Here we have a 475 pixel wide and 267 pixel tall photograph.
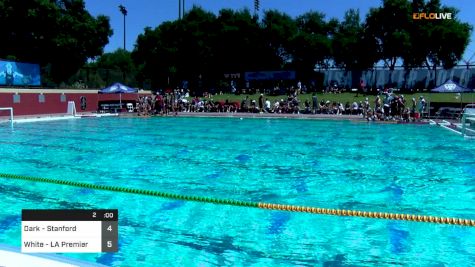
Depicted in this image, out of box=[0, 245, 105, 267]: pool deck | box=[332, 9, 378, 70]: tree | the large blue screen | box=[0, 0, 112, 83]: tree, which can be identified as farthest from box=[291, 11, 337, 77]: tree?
box=[0, 245, 105, 267]: pool deck

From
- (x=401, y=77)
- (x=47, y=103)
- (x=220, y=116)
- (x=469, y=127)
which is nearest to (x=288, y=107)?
(x=220, y=116)

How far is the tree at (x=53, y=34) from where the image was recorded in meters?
39.8

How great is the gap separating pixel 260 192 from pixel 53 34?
38373 mm

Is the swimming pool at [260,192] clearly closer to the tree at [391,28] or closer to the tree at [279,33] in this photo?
the tree at [391,28]

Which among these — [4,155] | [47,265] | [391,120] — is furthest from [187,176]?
[391,120]

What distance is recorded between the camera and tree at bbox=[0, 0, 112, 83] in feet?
131

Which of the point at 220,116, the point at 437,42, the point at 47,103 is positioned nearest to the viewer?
the point at 220,116

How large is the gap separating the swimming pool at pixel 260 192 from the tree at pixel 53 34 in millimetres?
26977

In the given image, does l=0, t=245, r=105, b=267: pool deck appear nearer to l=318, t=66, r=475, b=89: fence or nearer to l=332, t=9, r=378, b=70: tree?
l=318, t=66, r=475, b=89: fence

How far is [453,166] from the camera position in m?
11.1

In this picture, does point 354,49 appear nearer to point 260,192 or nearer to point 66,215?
point 260,192

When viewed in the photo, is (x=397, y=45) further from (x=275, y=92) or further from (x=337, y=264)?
(x=337, y=264)

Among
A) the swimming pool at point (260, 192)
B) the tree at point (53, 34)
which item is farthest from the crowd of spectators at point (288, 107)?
the tree at point (53, 34)

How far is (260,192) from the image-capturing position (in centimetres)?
834
